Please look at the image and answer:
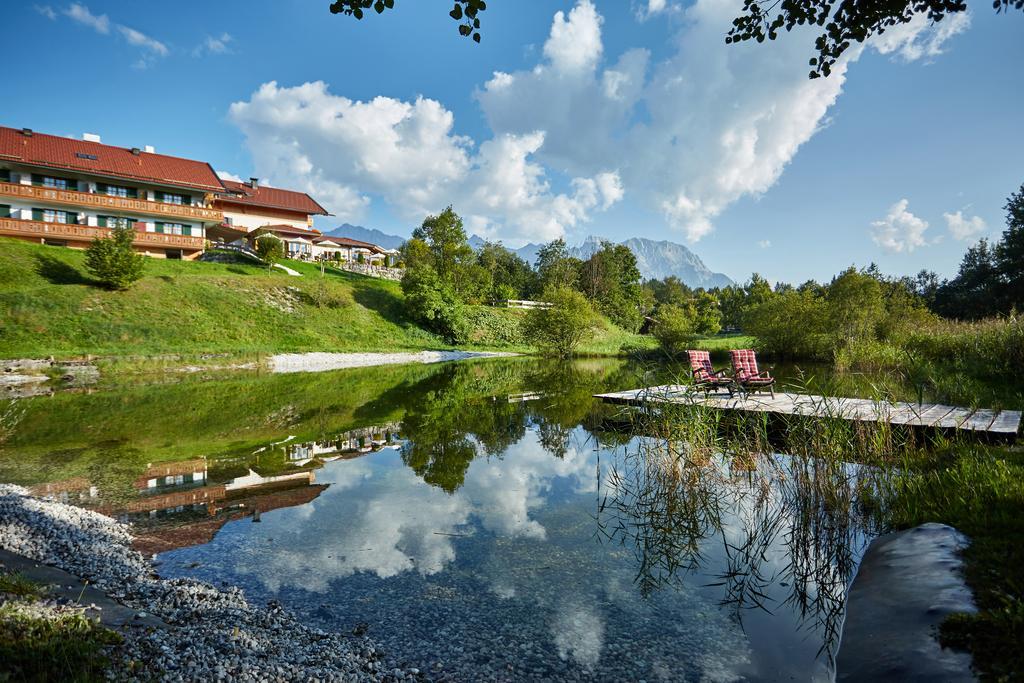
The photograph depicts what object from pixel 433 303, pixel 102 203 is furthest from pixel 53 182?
pixel 433 303

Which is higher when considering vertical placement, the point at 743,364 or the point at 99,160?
the point at 99,160

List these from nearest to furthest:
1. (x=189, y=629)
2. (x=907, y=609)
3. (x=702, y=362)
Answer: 1. (x=907, y=609)
2. (x=189, y=629)
3. (x=702, y=362)

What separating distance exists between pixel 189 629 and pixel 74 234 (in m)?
40.6

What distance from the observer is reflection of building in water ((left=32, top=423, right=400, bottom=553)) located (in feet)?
19.7

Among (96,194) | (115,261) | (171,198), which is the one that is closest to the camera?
(115,261)

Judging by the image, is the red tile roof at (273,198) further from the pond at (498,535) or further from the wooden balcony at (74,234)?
the pond at (498,535)

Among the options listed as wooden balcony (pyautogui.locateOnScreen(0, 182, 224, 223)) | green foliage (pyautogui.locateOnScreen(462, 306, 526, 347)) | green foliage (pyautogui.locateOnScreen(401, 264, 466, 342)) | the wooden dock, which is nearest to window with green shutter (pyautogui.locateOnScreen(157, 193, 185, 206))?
wooden balcony (pyautogui.locateOnScreen(0, 182, 224, 223))

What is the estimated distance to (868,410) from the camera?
10.0 m

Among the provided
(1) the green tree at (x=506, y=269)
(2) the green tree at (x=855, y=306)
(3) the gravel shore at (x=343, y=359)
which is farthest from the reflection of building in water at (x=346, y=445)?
(1) the green tree at (x=506, y=269)

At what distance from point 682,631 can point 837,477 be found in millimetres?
3260

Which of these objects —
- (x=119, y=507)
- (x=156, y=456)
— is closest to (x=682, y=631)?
(x=119, y=507)

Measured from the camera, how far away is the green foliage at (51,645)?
2627 millimetres

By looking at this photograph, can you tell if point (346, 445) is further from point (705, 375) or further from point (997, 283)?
point (997, 283)

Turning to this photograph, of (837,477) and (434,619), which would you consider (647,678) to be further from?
(837,477)
